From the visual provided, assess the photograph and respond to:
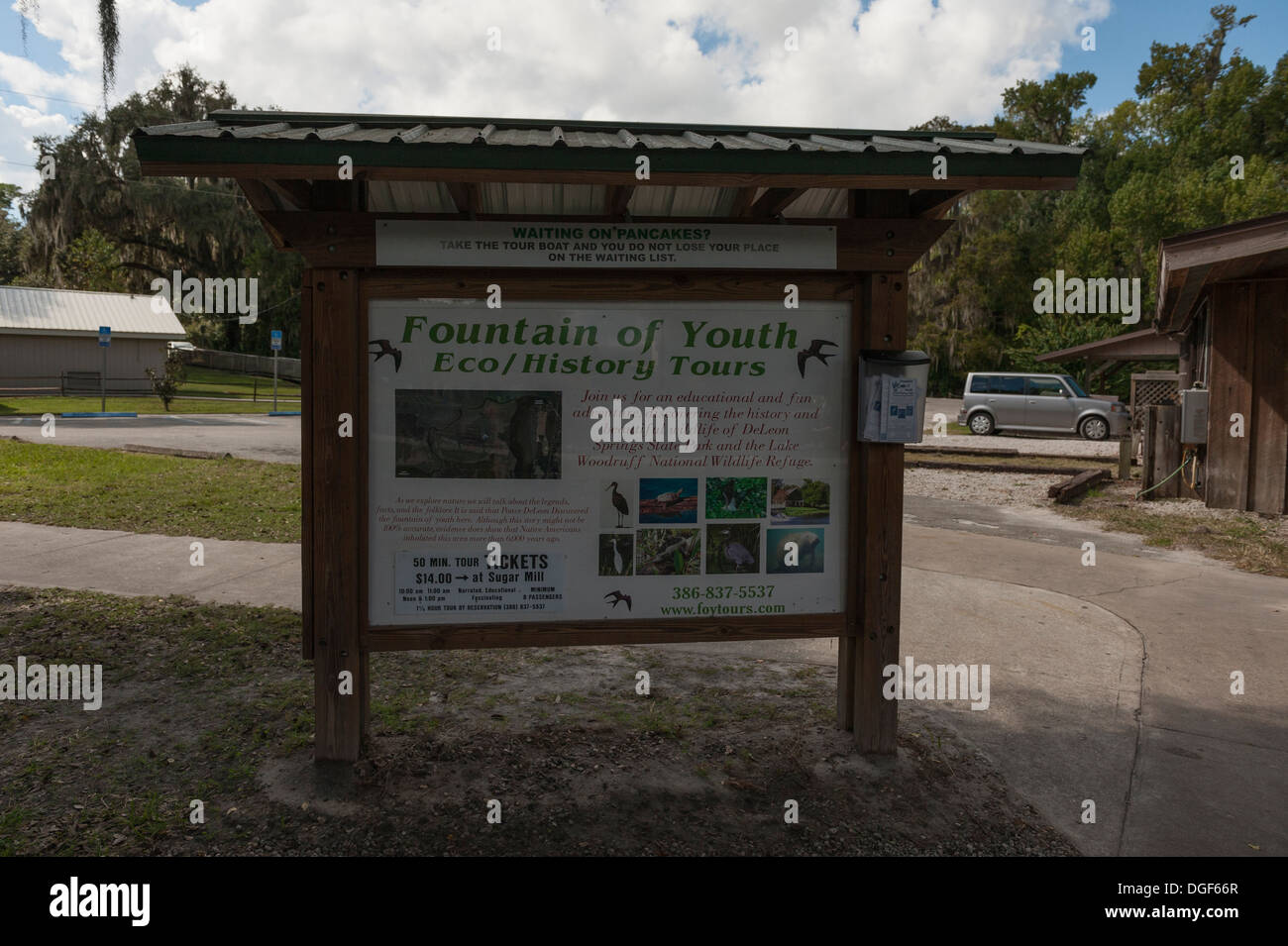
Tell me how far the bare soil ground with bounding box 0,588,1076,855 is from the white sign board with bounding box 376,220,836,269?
2189 mm

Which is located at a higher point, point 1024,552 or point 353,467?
point 353,467

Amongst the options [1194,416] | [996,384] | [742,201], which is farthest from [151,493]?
[996,384]

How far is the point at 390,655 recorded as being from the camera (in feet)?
19.2

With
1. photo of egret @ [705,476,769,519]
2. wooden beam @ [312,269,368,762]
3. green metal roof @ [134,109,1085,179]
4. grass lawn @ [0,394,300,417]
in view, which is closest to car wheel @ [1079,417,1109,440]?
green metal roof @ [134,109,1085,179]

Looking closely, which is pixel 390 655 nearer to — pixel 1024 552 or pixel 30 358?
pixel 1024 552

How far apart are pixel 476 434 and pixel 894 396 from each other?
70.1 inches

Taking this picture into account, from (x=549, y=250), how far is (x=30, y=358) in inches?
1554

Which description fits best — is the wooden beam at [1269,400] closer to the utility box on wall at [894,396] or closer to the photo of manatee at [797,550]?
the utility box on wall at [894,396]

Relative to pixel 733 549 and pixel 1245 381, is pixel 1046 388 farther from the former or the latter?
pixel 733 549

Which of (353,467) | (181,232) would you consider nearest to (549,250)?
(353,467)

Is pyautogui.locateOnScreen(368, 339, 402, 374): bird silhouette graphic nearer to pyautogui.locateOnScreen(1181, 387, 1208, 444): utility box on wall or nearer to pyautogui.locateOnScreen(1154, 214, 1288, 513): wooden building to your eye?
pyautogui.locateOnScreen(1154, 214, 1288, 513): wooden building

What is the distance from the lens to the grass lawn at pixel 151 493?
31.1 ft

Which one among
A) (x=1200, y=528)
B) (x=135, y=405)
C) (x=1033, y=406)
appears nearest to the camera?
(x=1200, y=528)

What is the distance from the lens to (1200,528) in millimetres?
10203
